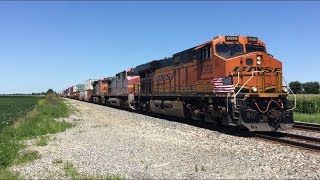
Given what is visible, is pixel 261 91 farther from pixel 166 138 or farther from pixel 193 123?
pixel 193 123

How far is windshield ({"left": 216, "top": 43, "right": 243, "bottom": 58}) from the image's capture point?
15.8 meters

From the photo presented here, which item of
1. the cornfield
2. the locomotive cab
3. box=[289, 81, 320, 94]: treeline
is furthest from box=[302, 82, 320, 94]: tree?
the locomotive cab

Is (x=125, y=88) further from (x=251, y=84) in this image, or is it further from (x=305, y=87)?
(x=305, y=87)

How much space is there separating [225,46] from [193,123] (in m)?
4.93

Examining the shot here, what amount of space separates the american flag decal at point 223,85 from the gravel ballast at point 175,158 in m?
1.71

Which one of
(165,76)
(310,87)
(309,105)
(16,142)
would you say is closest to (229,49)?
(165,76)

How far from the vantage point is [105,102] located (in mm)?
47438

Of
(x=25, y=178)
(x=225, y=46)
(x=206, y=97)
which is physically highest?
(x=225, y=46)

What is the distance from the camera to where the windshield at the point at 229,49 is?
15.8m

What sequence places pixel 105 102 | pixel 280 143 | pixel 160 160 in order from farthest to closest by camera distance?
pixel 105 102
pixel 280 143
pixel 160 160

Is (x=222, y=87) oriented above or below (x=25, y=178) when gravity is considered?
above

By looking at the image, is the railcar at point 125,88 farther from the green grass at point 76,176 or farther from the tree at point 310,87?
the tree at point 310,87

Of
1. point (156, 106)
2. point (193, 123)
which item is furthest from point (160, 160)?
point (156, 106)

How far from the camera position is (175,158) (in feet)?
32.2
